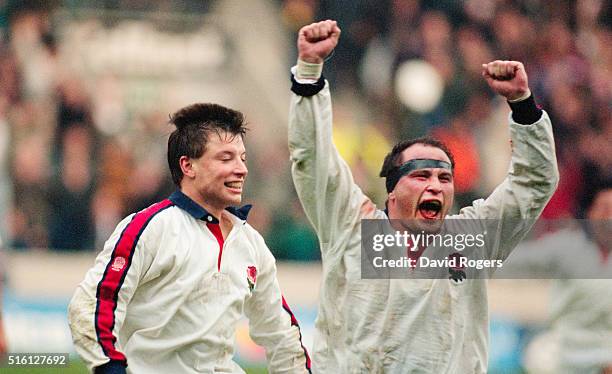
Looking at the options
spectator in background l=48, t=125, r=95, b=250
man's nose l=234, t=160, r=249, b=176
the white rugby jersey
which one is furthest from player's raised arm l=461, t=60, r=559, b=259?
spectator in background l=48, t=125, r=95, b=250

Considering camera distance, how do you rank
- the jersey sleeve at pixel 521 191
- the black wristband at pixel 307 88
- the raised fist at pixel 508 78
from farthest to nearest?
the jersey sleeve at pixel 521 191 < the raised fist at pixel 508 78 < the black wristband at pixel 307 88

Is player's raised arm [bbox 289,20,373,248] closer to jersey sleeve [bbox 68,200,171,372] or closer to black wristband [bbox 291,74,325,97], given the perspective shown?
black wristband [bbox 291,74,325,97]

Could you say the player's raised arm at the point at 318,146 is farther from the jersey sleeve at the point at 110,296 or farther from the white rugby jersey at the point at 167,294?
the jersey sleeve at the point at 110,296

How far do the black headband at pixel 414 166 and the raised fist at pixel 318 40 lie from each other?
88 centimetres

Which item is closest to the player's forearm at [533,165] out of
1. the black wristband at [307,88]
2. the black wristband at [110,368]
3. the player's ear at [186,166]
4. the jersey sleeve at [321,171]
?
the jersey sleeve at [321,171]

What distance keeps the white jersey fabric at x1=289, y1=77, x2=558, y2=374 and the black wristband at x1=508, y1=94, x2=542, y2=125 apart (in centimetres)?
3

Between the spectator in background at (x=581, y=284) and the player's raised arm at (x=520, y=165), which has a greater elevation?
the player's raised arm at (x=520, y=165)

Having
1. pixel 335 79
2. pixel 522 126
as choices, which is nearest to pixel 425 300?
pixel 522 126

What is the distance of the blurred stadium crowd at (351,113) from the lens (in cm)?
1463

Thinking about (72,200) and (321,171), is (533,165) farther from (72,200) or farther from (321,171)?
(72,200)

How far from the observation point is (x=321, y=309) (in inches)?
269

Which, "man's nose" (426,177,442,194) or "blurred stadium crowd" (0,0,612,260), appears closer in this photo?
"man's nose" (426,177,442,194)

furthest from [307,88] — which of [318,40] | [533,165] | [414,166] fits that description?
[533,165]

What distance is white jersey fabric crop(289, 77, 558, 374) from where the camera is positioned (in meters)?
6.63
